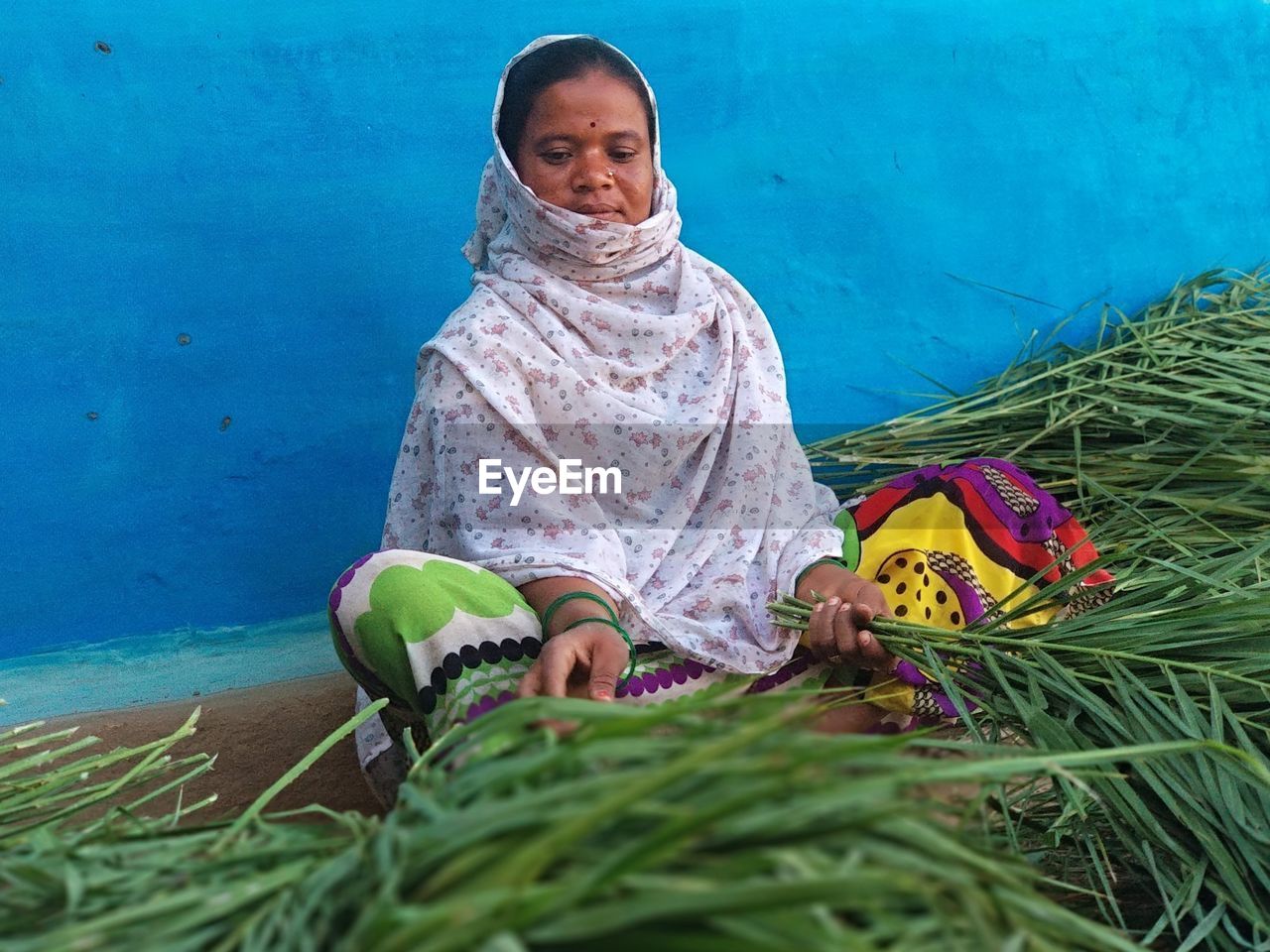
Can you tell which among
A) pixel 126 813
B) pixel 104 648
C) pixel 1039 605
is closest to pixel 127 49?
pixel 104 648

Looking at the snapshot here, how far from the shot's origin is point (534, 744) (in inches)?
29.7

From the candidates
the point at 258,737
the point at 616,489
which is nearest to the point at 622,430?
the point at 616,489

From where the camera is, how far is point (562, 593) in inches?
63.8

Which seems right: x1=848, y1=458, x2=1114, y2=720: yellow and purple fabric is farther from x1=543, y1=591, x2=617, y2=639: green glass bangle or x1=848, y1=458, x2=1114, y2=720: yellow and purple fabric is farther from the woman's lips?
the woman's lips

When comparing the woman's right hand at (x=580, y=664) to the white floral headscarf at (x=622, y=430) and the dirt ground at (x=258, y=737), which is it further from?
the dirt ground at (x=258, y=737)

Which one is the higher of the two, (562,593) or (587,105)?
(587,105)

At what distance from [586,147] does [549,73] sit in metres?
0.13

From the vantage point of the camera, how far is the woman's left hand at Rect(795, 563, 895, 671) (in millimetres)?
1576

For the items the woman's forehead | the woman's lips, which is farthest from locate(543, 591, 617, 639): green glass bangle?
the woman's forehead

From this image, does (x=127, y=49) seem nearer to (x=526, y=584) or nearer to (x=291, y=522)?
(x=291, y=522)

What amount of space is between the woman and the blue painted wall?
0.33 meters

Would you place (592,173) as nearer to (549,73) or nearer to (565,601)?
(549,73)

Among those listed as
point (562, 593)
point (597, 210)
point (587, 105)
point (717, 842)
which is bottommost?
point (717, 842)

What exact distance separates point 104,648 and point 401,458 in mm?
681
